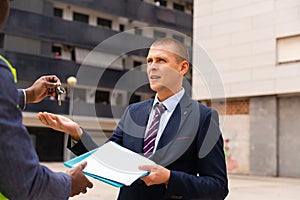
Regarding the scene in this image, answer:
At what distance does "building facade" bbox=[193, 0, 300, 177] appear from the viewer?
59.7ft

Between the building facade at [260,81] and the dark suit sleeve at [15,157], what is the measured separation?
16602 mm

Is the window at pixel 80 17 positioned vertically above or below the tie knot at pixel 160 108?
above

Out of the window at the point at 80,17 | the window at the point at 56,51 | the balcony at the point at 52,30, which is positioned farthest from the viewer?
the window at the point at 80,17

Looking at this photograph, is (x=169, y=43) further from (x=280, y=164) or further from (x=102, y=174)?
(x=280, y=164)

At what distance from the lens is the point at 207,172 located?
2322 millimetres

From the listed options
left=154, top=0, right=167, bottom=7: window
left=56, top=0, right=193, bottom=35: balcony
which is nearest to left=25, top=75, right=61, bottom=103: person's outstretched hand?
left=56, top=0, right=193, bottom=35: balcony

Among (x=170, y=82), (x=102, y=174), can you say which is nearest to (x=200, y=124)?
(x=170, y=82)

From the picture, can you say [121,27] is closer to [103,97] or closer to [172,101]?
[103,97]

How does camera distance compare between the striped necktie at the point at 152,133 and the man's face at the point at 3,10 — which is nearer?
the man's face at the point at 3,10

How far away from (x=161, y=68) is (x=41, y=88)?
655 mm

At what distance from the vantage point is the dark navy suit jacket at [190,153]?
2.26 metres

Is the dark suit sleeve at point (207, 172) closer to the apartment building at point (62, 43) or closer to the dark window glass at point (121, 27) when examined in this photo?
the apartment building at point (62, 43)

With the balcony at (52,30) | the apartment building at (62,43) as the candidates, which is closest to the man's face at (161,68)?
the apartment building at (62,43)

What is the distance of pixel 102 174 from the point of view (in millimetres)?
1939
